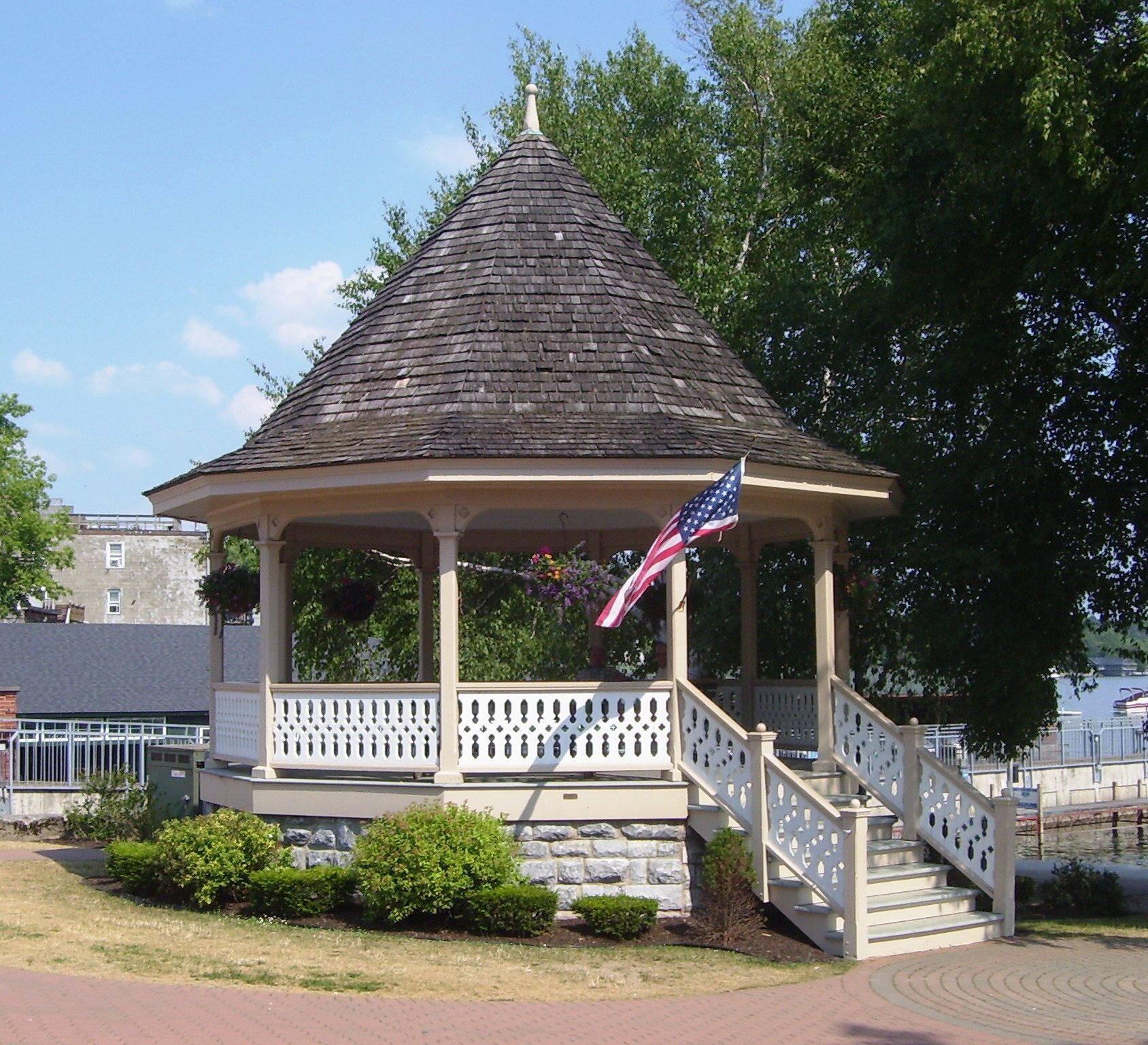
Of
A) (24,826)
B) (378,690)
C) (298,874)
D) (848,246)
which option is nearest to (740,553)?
(378,690)

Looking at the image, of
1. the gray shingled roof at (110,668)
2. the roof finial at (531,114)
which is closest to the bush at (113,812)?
the roof finial at (531,114)

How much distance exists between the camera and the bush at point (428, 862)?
12406 mm

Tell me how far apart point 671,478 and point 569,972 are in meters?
4.53

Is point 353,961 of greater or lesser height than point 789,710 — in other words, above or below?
below

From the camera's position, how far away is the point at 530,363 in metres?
14.6

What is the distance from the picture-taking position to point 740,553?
17.3 meters

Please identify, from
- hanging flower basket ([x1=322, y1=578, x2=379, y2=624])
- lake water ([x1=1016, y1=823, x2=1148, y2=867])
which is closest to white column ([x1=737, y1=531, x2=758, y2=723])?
hanging flower basket ([x1=322, y1=578, x2=379, y2=624])

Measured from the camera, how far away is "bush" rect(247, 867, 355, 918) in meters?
13.1

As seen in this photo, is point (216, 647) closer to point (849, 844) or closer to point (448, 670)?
point (448, 670)

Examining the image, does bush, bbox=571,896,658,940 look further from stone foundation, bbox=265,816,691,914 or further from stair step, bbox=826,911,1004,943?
stair step, bbox=826,911,1004,943

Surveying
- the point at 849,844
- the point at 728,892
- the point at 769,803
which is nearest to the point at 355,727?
the point at 728,892

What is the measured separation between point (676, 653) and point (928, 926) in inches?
129

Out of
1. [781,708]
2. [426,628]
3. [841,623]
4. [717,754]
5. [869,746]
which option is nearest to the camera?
[717,754]

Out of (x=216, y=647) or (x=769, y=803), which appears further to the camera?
(x=216, y=647)
